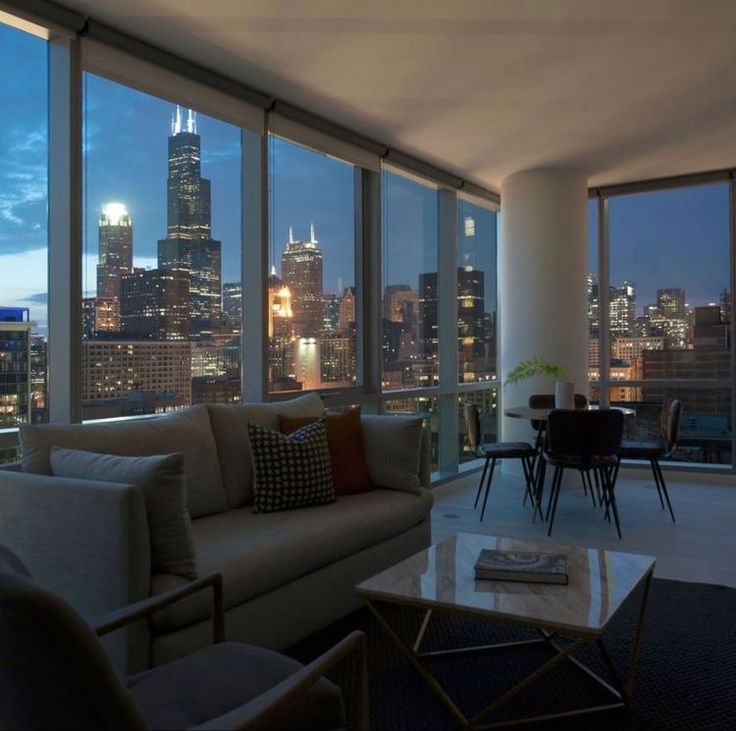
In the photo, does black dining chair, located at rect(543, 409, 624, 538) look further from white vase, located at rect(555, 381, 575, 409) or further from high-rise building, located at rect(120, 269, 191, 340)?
high-rise building, located at rect(120, 269, 191, 340)

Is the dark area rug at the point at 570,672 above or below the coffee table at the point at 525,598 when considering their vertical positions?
below

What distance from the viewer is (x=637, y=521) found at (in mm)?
4855

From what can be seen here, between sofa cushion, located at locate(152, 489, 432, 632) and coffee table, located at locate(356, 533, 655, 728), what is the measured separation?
18.2 inches

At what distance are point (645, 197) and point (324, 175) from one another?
351 centimetres

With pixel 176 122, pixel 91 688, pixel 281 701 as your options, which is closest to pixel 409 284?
pixel 176 122

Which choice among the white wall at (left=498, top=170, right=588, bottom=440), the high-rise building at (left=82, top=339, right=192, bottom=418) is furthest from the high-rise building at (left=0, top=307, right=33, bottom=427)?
the white wall at (left=498, top=170, right=588, bottom=440)

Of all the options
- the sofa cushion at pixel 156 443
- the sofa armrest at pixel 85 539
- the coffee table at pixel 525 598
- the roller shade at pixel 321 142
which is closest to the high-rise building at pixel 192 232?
the roller shade at pixel 321 142

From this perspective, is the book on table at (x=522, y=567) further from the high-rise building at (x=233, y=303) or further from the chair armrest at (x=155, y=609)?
the high-rise building at (x=233, y=303)

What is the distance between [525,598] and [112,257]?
268cm

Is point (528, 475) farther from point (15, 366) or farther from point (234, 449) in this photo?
point (15, 366)

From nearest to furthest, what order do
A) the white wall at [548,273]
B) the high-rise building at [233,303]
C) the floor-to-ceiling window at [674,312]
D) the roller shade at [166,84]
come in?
the roller shade at [166,84] → the high-rise building at [233,303] → the white wall at [548,273] → the floor-to-ceiling window at [674,312]

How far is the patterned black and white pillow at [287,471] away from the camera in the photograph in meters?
3.14

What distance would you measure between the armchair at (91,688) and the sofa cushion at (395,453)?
2074mm

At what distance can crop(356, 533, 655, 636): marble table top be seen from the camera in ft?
6.35
